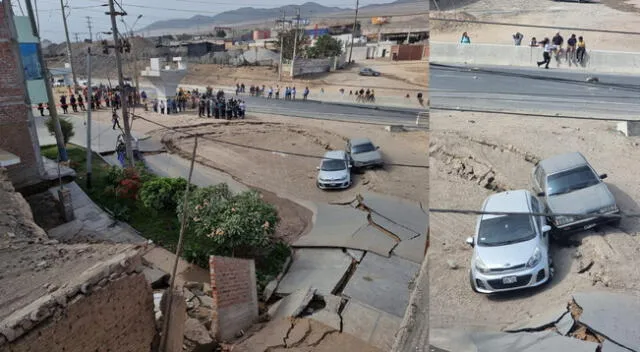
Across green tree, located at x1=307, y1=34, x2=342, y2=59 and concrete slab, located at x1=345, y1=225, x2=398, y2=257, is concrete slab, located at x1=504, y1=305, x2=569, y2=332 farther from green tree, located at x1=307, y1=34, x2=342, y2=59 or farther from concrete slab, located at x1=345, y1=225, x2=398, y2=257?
green tree, located at x1=307, y1=34, x2=342, y2=59

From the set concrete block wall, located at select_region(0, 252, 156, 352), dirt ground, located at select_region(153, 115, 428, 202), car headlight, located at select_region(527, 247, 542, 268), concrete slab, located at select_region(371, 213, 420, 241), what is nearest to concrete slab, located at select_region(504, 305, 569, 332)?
car headlight, located at select_region(527, 247, 542, 268)

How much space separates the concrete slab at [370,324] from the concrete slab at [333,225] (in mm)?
1903

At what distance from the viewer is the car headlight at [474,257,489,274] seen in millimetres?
3016

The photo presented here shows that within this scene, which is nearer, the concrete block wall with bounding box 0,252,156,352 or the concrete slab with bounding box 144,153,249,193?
the concrete block wall with bounding box 0,252,156,352

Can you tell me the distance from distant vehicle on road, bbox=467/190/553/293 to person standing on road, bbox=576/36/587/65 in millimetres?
1414

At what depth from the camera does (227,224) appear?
25.0 feet

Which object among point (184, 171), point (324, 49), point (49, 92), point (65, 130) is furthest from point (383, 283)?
point (324, 49)

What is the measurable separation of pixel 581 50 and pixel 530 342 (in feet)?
7.83

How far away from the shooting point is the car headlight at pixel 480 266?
302 centimetres

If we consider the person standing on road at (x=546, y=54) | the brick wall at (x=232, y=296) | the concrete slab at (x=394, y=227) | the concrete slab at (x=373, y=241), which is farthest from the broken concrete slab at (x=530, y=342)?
the concrete slab at (x=394, y=227)

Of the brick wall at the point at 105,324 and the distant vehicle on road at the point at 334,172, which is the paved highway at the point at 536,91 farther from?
the distant vehicle on road at the point at 334,172

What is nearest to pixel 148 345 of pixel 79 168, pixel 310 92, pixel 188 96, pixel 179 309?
pixel 179 309

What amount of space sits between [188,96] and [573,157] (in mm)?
12373

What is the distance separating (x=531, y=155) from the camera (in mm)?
3453
